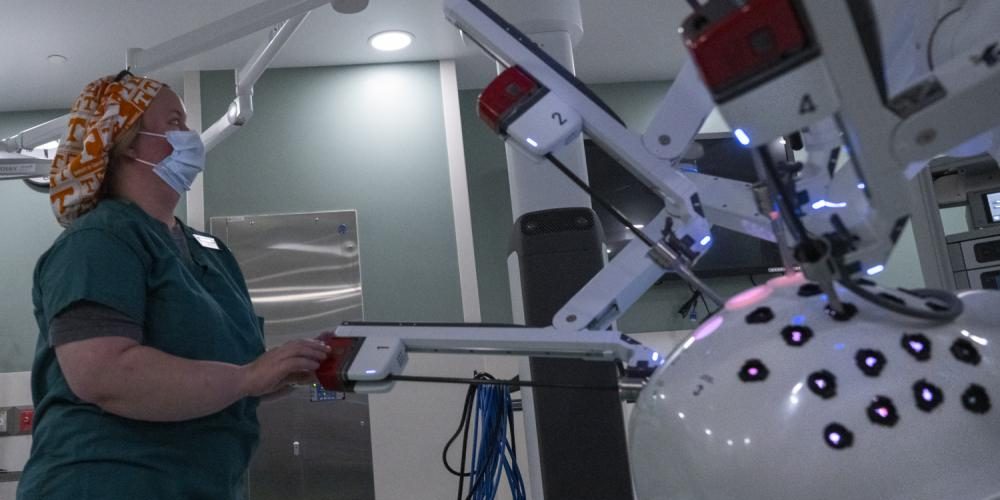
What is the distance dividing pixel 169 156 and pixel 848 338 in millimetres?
1296

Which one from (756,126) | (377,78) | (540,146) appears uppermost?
(377,78)

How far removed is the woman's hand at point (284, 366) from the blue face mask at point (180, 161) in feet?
1.74

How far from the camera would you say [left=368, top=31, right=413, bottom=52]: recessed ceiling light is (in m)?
4.02

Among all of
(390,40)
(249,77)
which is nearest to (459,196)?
(390,40)

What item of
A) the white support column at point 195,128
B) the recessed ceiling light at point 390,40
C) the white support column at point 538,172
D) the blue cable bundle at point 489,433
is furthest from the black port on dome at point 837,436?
the white support column at point 195,128

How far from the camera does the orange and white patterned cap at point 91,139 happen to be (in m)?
1.55

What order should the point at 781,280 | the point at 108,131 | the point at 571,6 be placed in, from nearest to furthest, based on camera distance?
the point at 781,280 < the point at 108,131 < the point at 571,6

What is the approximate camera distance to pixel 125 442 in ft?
4.37

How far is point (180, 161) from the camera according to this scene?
1669mm

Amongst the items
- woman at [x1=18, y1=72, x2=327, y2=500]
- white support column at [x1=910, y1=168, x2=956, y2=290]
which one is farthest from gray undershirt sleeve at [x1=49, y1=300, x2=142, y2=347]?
white support column at [x1=910, y1=168, x2=956, y2=290]

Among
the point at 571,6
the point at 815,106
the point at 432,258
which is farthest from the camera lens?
the point at 432,258

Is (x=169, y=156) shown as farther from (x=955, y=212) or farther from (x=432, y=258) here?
(x=955, y=212)

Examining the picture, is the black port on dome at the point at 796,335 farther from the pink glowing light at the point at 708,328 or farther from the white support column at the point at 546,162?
the white support column at the point at 546,162

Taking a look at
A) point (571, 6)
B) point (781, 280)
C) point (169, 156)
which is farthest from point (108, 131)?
point (571, 6)
